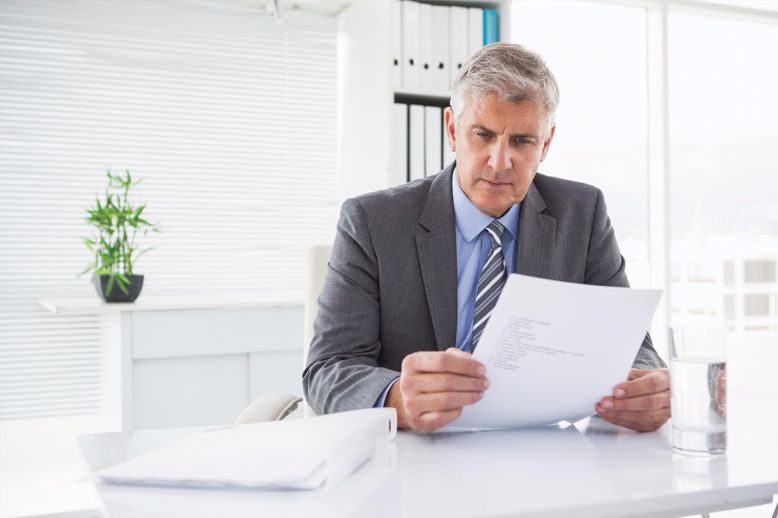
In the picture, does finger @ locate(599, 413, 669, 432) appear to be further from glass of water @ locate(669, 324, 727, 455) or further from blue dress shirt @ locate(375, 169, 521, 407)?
blue dress shirt @ locate(375, 169, 521, 407)

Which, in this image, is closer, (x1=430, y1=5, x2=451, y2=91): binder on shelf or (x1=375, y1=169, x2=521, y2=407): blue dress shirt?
(x1=375, y1=169, x2=521, y2=407): blue dress shirt

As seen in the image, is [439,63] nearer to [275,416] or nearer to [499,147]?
[499,147]

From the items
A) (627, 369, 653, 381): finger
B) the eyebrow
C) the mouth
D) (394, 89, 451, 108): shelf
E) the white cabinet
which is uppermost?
(394, 89, 451, 108): shelf

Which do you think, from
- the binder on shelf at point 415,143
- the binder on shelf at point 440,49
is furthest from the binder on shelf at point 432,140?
the binder on shelf at point 440,49

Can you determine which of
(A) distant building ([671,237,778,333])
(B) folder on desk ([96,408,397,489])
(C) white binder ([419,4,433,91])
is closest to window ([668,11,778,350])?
(A) distant building ([671,237,778,333])

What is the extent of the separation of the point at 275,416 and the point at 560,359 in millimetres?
621

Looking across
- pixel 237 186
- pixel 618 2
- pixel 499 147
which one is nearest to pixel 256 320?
pixel 237 186

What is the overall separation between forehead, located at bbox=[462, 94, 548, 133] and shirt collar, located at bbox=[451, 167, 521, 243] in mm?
182

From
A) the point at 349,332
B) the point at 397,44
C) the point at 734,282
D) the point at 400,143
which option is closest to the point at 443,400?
the point at 349,332

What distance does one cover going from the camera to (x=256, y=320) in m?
2.80

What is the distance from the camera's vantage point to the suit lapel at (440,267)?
1.39 m

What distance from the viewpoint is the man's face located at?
1348 millimetres

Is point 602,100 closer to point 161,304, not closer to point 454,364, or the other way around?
point 161,304

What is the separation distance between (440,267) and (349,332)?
0.22m
